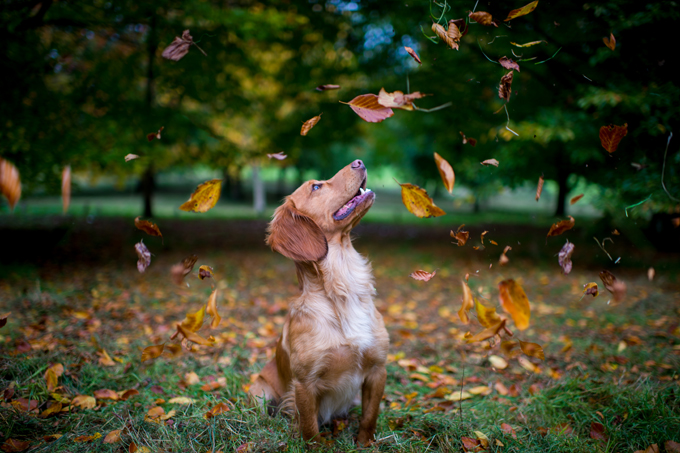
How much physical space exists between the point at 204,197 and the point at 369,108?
42.6 inches

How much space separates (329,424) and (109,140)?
626 centimetres

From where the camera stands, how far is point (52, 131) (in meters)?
6.00

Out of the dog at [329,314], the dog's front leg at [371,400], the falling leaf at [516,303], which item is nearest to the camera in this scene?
the falling leaf at [516,303]

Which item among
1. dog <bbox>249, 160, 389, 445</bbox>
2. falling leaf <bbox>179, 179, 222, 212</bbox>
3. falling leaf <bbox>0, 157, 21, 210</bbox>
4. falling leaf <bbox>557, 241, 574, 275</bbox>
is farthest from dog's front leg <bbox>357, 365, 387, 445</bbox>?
falling leaf <bbox>0, 157, 21, 210</bbox>

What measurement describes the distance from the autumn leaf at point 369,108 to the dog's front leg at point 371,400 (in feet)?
5.02

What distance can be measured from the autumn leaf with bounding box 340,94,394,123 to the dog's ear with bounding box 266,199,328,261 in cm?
74

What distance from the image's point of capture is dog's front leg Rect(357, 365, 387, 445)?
2443 mm

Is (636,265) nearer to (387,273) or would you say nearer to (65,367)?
(387,273)

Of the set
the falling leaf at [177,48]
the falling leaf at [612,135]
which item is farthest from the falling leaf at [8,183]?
the falling leaf at [612,135]

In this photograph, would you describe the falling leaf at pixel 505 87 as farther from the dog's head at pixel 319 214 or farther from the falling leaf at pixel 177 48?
the falling leaf at pixel 177 48

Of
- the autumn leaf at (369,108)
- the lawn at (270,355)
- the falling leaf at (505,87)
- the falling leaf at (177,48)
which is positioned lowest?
the lawn at (270,355)

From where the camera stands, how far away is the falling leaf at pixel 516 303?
1.87 meters

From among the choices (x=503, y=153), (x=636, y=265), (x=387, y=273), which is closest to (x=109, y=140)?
(x=387, y=273)

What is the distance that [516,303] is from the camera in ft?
6.15
